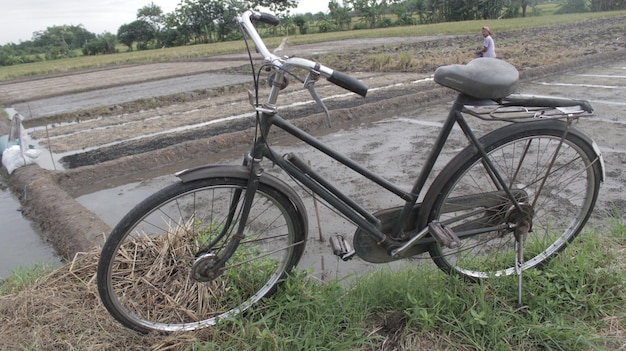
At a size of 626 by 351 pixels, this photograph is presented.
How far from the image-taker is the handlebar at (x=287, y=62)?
173cm

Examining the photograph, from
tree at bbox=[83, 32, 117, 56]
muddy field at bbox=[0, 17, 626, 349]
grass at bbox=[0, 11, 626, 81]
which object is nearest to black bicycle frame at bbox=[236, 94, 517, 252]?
muddy field at bbox=[0, 17, 626, 349]

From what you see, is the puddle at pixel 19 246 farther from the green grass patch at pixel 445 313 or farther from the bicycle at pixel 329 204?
the green grass patch at pixel 445 313

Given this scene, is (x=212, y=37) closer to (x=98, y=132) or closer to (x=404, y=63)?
(x=404, y=63)

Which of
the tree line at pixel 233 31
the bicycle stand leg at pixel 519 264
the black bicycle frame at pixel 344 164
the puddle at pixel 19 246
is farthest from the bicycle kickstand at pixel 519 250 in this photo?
the tree line at pixel 233 31

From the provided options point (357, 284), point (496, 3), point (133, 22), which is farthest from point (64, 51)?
point (357, 284)

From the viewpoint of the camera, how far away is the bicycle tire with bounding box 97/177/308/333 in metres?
1.90

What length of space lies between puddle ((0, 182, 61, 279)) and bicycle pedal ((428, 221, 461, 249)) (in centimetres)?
260

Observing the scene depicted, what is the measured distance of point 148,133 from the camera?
21.6 ft

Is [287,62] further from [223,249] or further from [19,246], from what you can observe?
[19,246]

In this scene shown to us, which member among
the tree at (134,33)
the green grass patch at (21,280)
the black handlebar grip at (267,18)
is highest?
the tree at (134,33)

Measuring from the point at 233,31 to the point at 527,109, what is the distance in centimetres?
3696

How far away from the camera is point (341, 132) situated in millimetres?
6227

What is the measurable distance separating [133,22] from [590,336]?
172 feet

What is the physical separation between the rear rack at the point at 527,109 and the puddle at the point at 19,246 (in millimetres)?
2950
